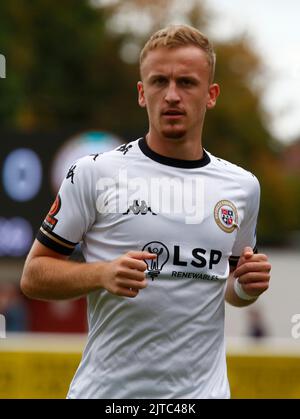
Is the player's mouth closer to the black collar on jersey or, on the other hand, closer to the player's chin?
the player's chin

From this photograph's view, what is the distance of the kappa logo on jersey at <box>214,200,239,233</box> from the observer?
4387 millimetres

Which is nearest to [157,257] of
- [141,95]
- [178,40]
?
[141,95]

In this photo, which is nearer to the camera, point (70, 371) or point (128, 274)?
point (128, 274)

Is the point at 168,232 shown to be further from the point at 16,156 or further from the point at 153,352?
the point at 16,156

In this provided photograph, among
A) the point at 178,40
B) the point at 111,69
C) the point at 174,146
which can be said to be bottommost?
the point at 174,146

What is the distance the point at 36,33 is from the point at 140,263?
3623cm

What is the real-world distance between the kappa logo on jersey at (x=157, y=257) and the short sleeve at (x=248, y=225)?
479mm

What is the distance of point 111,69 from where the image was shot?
40500mm

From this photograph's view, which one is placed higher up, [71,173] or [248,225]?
[71,173]

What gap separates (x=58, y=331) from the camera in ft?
79.6

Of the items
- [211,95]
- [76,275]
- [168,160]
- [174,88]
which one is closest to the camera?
[76,275]

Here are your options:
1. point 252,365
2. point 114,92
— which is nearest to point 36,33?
point 114,92

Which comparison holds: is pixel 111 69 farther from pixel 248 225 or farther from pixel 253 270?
pixel 253 270

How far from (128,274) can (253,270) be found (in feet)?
2.28
